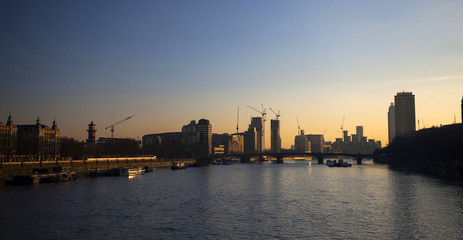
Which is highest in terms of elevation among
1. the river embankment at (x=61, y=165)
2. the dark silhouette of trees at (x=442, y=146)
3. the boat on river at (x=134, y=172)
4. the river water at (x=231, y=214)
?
the dark silhouette of trees at (x=442, y=146)

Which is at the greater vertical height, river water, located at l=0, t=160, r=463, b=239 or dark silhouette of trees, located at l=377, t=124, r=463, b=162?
dark silhouette of trees, located at l=377, t=124, r=463, b=162

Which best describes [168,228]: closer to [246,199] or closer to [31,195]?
[246,199]

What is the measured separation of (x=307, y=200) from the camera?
218 feet

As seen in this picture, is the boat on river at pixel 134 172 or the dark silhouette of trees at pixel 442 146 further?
the dark silhouette of trees at pixel 442 146

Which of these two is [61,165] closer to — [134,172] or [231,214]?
[134,172]

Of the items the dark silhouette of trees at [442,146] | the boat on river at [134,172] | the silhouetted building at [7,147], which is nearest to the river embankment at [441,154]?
the dark silhouette of trees at [442,146]

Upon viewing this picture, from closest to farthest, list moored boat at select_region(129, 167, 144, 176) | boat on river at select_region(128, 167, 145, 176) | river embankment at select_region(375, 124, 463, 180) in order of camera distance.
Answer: river embankment at select_region(375, 124, 463, 180)
boat on river at select_region(128, 167, 145, 176)
moored boat at select_region(129, 167, 144, 176)

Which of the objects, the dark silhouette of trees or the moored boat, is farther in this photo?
the dark silhouette of trees

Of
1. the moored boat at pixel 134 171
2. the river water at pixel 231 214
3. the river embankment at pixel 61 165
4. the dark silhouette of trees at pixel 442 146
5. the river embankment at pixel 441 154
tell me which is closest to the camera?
the river water at pixel 231 214

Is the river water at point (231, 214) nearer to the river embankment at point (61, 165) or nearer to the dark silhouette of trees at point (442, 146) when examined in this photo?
the river embankment at point (61, 165)

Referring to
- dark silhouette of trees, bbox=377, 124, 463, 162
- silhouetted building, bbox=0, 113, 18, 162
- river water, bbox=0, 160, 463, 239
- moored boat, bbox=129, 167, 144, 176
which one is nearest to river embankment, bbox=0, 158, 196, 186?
silhouetted building, bbox=0, 113, 18, 162

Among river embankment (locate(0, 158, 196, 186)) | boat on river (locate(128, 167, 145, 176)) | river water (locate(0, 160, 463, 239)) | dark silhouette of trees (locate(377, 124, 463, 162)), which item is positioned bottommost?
river water (locate(0, 160, 463, 239))

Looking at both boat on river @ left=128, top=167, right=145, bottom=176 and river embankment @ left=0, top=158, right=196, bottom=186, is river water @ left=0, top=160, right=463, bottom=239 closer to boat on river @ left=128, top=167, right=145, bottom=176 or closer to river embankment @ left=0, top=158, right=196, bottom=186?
river embankment @ left=0, top=158, right=196, bottom=186

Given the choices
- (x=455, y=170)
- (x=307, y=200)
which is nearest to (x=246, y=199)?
(x=307, y=200)
